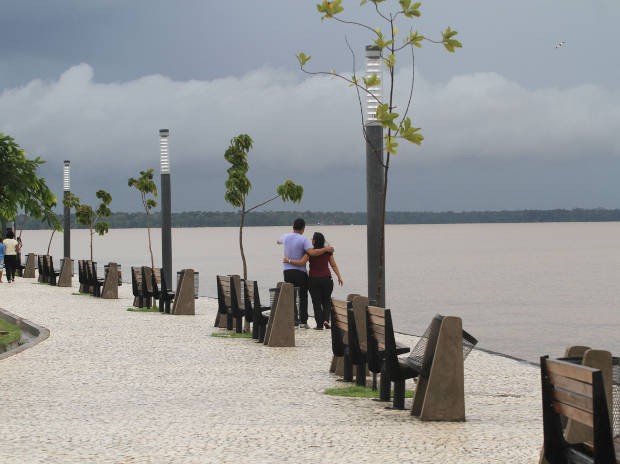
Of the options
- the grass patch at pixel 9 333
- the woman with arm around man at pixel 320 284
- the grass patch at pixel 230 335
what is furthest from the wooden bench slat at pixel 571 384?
the woman with arm around man at pixel 320 284

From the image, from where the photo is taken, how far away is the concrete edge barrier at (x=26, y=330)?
15416 millimetres

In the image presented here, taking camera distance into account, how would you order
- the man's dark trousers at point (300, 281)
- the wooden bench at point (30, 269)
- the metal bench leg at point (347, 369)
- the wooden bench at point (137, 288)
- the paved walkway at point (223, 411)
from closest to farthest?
the paved walkway at point (223, 411), the metal bench leg at point (347, 369), the man's dark trousers at point (300, 281), the wooden bench at point (137, 288), the wooden bench at point (30, 269)

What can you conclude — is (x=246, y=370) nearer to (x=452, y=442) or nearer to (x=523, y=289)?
(x=452, y=442)

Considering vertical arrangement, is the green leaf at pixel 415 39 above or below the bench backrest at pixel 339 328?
above

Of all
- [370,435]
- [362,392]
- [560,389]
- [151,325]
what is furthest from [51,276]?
[560,389]

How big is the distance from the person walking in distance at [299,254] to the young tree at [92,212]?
25008 mm

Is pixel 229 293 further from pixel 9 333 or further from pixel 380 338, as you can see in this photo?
pixel 380 338

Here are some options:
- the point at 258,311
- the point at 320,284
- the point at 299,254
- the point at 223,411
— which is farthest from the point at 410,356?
the point at 320,284

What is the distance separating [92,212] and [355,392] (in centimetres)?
3796

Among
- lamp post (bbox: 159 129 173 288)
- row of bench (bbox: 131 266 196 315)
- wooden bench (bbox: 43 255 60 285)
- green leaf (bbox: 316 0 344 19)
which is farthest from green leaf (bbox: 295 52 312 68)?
wooden bench (bbox: 43 255 60 285)

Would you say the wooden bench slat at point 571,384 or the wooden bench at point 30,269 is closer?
the wooden bench slat at point 571,384

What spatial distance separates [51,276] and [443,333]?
2856 centimetres

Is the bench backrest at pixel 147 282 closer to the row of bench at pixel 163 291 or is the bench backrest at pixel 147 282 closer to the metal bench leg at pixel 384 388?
the row of bench at pixel 163 291

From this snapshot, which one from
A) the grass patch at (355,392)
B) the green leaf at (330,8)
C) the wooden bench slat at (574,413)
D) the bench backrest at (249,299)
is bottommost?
the grass patch at (355,392)
